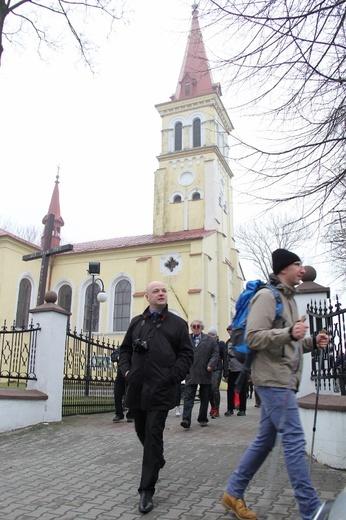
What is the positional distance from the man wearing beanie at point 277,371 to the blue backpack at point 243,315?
0.05 metres

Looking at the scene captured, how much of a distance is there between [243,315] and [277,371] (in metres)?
0.53

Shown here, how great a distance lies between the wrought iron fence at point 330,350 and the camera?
5.65 metres

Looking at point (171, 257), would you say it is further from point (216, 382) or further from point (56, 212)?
point (216, 382)

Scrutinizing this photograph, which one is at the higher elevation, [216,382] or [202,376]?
[202,376]

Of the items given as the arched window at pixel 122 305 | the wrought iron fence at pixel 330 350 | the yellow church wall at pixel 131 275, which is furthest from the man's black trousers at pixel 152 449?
the arched window at pixel 122 305

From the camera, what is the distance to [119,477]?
4863mm

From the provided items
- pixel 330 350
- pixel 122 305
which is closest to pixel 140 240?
pixel 122 305

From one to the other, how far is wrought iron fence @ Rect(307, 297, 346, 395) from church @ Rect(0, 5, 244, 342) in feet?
60.6

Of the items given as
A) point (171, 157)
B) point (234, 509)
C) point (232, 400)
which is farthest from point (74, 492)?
point (171, 157)

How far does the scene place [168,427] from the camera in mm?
8195

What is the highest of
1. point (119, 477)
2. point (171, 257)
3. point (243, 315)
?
point (171, 257)

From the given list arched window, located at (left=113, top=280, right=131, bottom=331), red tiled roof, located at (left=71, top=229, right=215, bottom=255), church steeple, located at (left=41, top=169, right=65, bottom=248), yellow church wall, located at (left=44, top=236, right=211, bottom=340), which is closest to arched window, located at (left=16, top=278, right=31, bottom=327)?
yellow church wall, located at (left=44, top=236, right=211, bottom=340)

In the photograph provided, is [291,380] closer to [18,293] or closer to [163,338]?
[163,338]

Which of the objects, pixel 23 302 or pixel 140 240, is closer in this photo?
pixel 23 302
